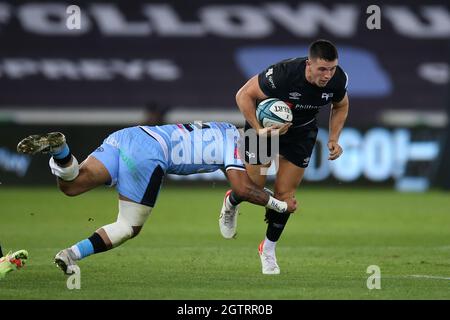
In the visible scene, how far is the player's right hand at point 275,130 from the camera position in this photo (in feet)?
31.6

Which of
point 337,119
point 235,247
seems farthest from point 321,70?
point 235,247

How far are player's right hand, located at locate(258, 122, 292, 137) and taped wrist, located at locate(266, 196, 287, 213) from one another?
61 cm

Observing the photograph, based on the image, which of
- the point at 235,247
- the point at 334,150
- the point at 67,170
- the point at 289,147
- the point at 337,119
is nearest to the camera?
the point at 67,170

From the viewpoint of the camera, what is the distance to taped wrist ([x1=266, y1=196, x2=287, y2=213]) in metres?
9.58

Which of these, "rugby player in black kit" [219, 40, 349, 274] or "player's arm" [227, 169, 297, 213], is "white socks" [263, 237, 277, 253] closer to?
"rugby player in black kit" [219, 40, 349, 274]

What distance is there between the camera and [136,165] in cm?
913

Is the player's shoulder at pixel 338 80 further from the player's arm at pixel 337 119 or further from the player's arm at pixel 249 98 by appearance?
the player's arm at pixel 249 98

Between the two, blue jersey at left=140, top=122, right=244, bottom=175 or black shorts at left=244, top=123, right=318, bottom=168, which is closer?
blue jersey at left=140, top=122, right=244, bottom=175

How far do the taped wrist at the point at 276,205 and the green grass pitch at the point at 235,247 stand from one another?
0.64 metres

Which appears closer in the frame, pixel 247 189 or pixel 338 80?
pixel 247 189

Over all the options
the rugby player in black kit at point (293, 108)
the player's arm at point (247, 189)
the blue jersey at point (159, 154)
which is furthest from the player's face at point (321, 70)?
the player's arm at point (247, 189)

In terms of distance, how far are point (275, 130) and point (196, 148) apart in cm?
78

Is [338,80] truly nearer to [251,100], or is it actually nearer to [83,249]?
[251,100]

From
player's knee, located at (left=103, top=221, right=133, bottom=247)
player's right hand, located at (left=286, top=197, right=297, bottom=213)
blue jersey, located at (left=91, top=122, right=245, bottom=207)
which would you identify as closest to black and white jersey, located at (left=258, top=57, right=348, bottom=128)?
blue jersey, located at (left=91, top=122, right=245, bottom=207)
